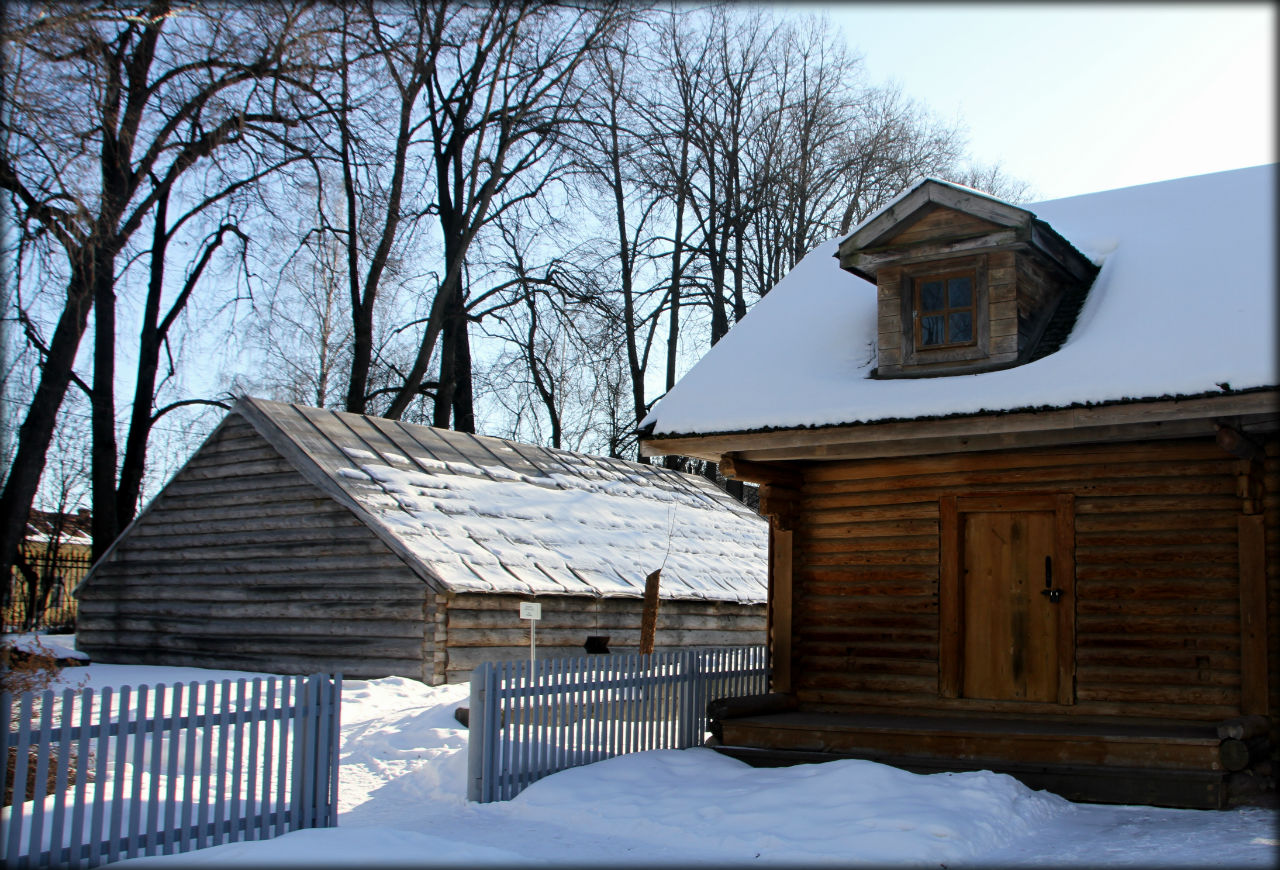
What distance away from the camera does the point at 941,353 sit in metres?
12.0

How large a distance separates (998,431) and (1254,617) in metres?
2.71

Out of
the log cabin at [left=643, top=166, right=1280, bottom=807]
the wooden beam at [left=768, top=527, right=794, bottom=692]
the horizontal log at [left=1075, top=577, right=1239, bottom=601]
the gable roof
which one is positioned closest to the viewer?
the log cabin at [left=643, top=166, right=1280, bottom=807]

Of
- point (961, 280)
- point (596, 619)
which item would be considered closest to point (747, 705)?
point (961, 280)

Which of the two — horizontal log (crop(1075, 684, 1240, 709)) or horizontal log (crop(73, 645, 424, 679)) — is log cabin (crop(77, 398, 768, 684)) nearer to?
horizontal log (crop(73, 645, 424, 679))

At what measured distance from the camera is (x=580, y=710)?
11.2 m

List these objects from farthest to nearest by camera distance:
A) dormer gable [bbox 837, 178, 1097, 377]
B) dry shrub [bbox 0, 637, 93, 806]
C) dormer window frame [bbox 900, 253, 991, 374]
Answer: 1. dormer window frame [bbox 900, 253, 991, 374]
2. dormer gable [bbox 837, 178, 1097, 377]
3. dry shrub [bbox 0, 637, 93, 806]

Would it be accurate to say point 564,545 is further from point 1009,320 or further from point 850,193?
point 850,193

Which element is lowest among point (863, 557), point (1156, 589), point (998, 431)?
point (1156, 589)

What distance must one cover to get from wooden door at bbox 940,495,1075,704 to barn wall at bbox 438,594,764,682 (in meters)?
7.77

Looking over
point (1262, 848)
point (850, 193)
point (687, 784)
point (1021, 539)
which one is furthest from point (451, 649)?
point (850, 193)

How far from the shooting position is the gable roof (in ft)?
59.2

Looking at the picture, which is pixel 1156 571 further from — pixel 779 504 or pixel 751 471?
pixel 751 471

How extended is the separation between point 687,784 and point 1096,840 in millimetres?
3551

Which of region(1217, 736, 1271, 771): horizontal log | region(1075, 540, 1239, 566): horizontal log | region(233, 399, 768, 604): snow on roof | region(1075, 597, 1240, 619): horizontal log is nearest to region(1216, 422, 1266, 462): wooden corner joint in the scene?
region(1075, 540, 1239, 566): horizontal log
